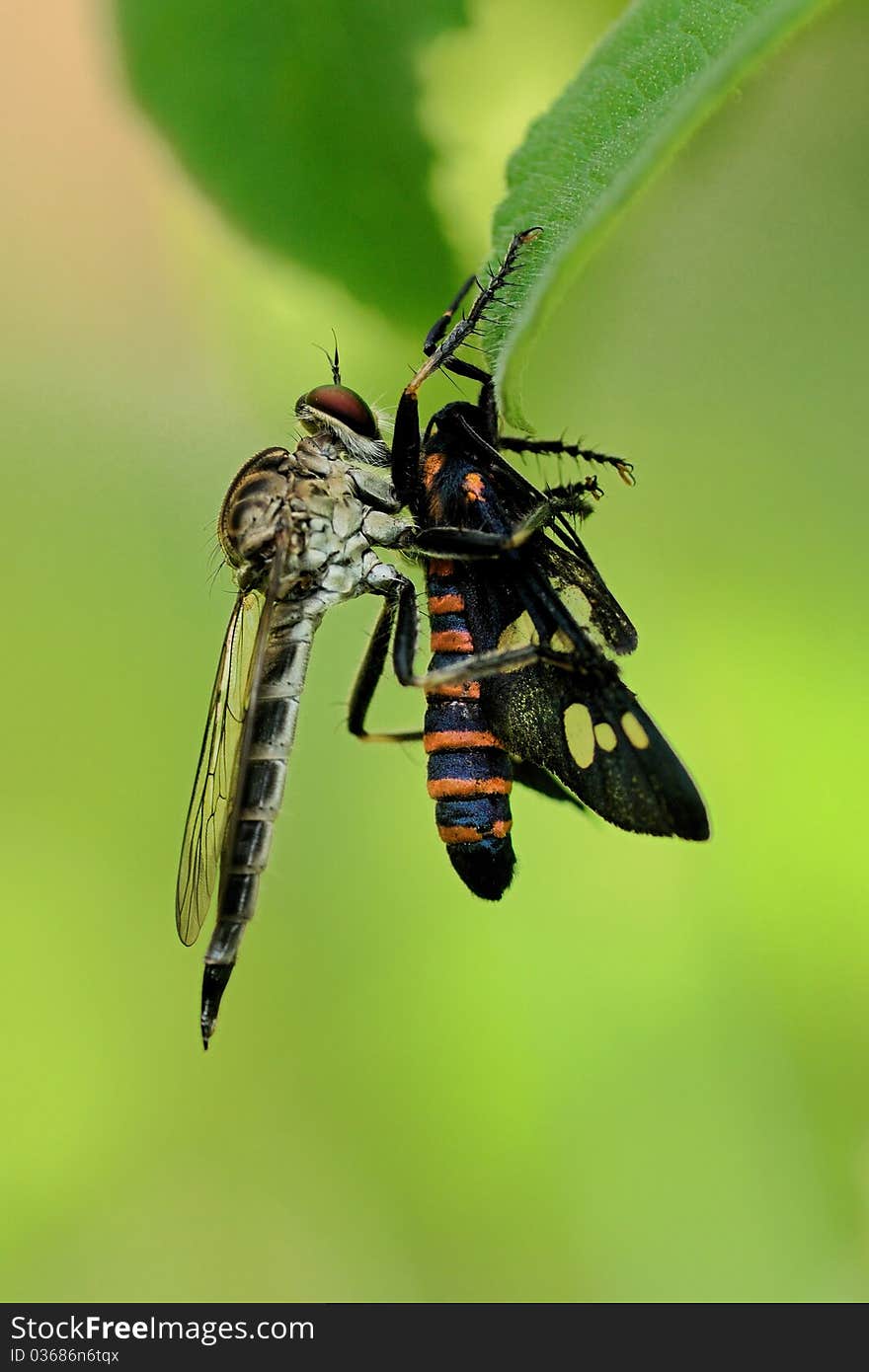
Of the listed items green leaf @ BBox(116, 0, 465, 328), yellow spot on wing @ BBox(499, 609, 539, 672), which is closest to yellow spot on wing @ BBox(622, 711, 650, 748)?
yellow spot on wing @ BBox(499, 609, 539, 672)

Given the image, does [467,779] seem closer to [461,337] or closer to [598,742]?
[598,742]

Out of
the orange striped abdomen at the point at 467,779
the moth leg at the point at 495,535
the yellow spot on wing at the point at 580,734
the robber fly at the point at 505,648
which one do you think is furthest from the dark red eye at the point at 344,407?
the yellow spot on wing at the point at 580,734

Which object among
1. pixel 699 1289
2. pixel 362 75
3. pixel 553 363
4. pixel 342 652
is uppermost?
pixel 362 75

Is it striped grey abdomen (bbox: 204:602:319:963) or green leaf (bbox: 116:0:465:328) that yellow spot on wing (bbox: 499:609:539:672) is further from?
green leaf (bbox: 116:0:465:328)

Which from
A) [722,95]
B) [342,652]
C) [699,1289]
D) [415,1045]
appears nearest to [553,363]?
[342,652]

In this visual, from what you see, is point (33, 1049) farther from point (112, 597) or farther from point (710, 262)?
point (710, 262)
